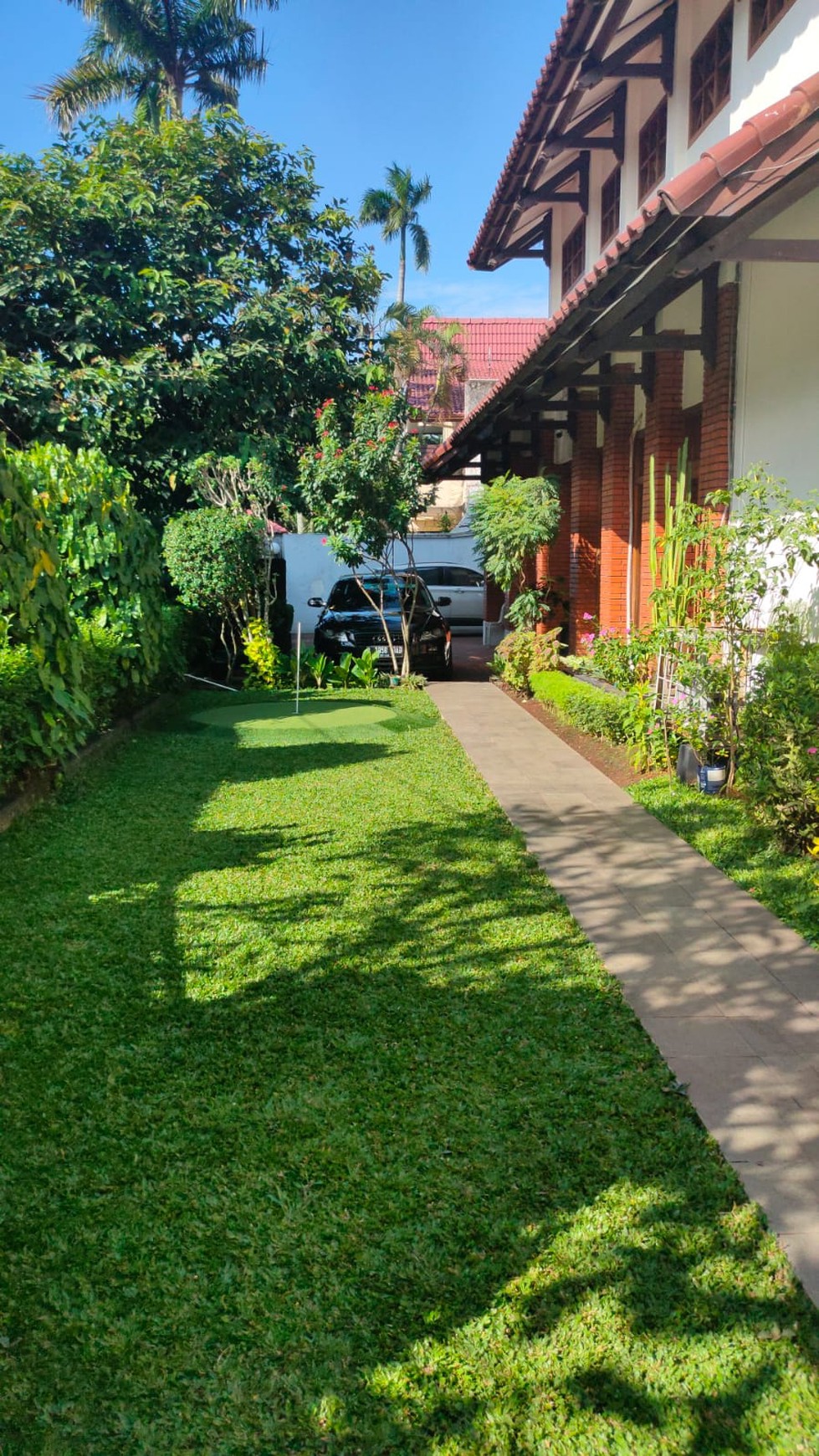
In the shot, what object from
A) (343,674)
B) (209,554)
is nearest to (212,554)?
(209,554)

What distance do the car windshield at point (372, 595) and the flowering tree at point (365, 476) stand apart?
165cm

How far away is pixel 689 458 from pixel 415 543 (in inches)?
670

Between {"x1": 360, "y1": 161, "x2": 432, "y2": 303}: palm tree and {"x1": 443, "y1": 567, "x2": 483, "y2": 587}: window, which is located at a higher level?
{"x1": 360, "y1": 161, "x2": 432, "y2": 303}: palm tree

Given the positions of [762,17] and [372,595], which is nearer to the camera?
[762,17]

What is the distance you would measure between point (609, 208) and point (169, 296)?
602cm

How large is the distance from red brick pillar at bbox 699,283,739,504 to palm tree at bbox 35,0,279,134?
19.1m

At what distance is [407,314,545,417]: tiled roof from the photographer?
3888cm

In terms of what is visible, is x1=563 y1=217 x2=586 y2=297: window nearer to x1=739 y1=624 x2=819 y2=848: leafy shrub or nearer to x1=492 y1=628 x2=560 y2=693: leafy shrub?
x1=492 y1=628 x2=560 y2=693: leafy shrub

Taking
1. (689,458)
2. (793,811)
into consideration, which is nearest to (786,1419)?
(793,811)

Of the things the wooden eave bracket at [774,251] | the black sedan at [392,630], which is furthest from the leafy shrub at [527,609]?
the wooden eave bracket at [774,251]

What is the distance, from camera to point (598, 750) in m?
9.54

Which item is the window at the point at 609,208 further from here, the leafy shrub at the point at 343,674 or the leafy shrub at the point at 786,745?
the leafy shrub at the point at 786,745

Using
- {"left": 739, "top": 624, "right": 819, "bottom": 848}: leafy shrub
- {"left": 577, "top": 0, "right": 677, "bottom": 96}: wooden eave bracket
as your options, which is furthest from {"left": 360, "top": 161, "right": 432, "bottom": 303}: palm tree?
→ {"left": 739, "top": 624, "right": 819, "bottom": 848}: leafy shrub

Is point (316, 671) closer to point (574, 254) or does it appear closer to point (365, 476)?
point (365, 476)
